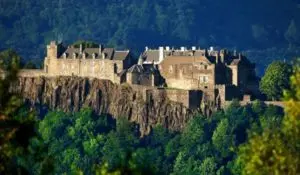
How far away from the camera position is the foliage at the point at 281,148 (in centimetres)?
3152

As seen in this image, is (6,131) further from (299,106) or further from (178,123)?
(178,123)

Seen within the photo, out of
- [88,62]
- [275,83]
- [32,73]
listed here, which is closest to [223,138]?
[275,83]

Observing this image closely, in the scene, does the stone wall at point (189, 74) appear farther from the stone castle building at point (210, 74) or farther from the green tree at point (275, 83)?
the green tree at point (275, 83)

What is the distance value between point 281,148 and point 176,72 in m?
53.3

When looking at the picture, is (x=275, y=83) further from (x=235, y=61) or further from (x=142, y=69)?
(x=142, y=69)

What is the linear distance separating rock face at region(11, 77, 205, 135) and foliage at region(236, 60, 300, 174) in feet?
170

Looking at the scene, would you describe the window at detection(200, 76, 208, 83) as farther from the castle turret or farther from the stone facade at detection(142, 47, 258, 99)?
the castle turret

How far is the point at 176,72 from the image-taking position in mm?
84875

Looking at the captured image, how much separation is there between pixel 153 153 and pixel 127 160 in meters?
51.3

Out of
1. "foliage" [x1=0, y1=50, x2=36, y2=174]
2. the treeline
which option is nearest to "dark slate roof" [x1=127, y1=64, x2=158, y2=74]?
the treeline

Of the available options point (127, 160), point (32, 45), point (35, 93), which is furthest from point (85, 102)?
point (32, 45)

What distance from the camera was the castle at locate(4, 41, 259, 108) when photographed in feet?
274

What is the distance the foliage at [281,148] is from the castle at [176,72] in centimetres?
5060

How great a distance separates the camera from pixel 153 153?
Answer: 84.1 meters
